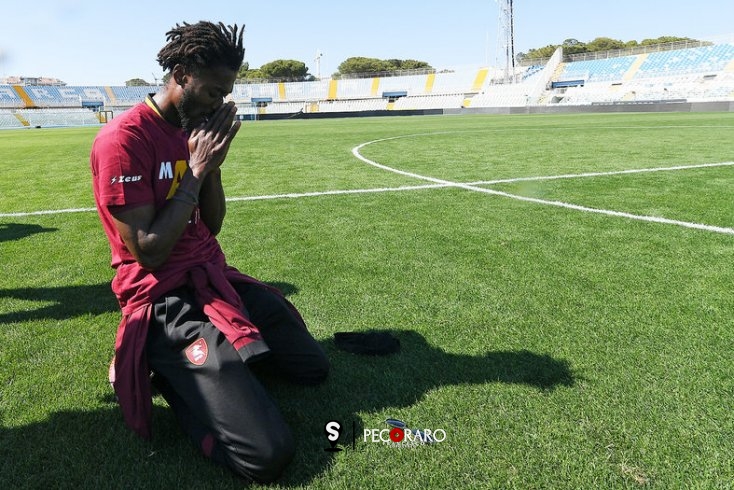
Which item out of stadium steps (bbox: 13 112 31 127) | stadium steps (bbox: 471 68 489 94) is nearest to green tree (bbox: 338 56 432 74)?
stadium steps (bbox: 471 68 489 94)

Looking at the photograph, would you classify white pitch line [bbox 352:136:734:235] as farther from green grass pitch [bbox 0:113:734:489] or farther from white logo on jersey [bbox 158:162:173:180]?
white logo on jersey [bbox 158:162:173:180]

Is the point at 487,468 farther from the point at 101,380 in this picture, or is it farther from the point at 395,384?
the point at 101,380

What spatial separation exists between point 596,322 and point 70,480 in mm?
2937

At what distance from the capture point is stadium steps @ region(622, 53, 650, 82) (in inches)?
2045

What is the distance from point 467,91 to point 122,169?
7365 cm

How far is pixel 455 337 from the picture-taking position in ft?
10.7

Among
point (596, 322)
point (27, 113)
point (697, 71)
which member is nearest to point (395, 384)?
point (596, 322)

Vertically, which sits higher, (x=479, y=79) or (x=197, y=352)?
(x=479, y=79)

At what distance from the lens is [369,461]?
2.18m

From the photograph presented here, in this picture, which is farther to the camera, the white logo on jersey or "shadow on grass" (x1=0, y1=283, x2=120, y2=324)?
"shadow on grass" (x1=0, y1=283, x2=120, y2=324)

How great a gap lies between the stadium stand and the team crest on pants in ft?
140

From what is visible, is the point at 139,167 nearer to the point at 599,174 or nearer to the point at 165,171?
the point at 165,171

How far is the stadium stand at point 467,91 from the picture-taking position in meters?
46.7

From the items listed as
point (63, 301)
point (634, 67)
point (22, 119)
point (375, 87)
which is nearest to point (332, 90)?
point (375, 87)
